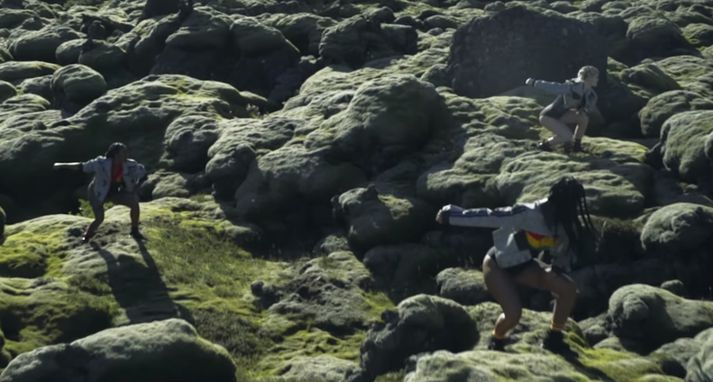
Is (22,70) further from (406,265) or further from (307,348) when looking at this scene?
(307,348)

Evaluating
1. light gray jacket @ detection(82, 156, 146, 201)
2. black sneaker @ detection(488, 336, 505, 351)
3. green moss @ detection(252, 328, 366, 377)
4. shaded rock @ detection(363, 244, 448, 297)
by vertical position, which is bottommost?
shaded rock @ detection(363, 244, 448, 297)

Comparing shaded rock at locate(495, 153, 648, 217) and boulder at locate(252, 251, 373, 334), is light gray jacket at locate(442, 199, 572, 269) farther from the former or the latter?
shaded rock at locate(495, 153, 648, 217)

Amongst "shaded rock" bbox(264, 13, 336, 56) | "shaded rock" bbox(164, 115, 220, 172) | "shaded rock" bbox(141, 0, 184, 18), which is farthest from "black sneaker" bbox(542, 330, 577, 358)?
"shaded rock" bbox(141, 0, 184, 18)

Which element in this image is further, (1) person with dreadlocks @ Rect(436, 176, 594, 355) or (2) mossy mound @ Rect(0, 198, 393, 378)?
(2) mossy mound @ Rect(0, 198, 393, 378)

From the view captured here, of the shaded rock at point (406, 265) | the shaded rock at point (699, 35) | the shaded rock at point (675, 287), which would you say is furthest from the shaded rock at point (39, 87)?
the shaded rock at point (699, 35)

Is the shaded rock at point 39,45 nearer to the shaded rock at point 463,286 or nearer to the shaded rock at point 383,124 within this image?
the shaded rock at point 383,124

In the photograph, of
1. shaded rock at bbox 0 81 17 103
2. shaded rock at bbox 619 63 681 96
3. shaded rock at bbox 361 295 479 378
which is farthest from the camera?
shaded rock at bbox 0 81 17 103

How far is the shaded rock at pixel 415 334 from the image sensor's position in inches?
747

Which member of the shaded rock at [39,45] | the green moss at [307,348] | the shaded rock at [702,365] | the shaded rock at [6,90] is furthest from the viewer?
the shaded rock at [39,45]

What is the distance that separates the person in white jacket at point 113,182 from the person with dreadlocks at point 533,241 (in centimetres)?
1188

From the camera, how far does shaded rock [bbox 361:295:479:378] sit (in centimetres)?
1898

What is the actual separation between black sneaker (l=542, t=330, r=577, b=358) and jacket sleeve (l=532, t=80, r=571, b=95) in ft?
37.3

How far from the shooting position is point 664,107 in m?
33.5

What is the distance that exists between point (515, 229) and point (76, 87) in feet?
99.9
